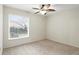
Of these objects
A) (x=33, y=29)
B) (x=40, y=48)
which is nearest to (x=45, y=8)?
(x=33, y=29)

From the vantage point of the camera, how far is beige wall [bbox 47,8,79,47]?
1194mm

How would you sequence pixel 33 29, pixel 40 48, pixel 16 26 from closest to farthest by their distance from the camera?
pixel 16 26, pixel 33 29, pixel 40 48

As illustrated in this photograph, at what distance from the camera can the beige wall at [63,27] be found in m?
1.19

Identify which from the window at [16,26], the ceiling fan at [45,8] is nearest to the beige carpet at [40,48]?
the window at [16,26]

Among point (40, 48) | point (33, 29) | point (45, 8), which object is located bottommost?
point (40, 48)

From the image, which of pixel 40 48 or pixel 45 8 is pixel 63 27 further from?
pixel 40 48

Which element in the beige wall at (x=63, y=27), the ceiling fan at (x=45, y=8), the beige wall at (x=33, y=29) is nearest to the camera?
the ceiling fan at (x=45, y=8)

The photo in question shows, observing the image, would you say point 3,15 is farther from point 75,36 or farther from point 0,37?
point 75,36

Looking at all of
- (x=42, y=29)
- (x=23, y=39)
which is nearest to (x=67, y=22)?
(x=42, y=29)

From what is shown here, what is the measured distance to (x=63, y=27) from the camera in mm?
1272

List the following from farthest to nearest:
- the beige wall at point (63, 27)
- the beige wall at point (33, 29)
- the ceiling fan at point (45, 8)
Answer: the beige wall at point (63, 27), the beige wall at point (33, 29), the ceiling fan at point (45, 8)

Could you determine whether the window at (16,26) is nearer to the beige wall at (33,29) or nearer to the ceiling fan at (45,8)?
the beige wall at (33,29)

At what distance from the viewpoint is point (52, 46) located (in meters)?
1.31
